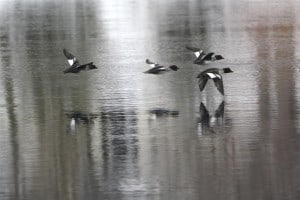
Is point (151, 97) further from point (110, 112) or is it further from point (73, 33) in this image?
point (73, 33)

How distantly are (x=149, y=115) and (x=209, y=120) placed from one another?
846 mm

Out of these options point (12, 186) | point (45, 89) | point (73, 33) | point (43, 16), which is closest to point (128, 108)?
point (45, 89)

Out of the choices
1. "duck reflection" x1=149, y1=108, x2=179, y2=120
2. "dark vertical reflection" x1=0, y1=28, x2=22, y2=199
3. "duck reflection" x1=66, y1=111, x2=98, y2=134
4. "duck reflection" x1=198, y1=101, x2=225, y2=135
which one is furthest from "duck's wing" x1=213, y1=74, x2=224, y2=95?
"dark vertical reflection" x1=0, y1=28, x2=22, y2=199

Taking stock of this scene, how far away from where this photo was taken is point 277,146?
34.7 ft

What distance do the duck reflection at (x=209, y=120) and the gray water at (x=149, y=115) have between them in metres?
0.03

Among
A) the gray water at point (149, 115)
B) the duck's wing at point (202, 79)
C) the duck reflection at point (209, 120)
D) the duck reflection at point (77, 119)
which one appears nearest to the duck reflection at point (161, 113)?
the gray water at point (149, 115)

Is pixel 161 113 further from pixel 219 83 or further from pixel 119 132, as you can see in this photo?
pixel 219 83

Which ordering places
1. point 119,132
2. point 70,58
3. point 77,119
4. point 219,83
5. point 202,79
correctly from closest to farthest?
point 119,132
point 77,119
point 219,83
point 202,79
point 70,58

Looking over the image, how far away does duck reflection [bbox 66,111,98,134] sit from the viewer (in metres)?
12.0

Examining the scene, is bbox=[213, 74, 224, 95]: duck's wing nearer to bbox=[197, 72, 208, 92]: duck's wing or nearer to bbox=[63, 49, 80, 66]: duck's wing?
bbox=[197, 72, 208, 92]: duck's wing

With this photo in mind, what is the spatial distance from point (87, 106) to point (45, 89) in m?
1.89

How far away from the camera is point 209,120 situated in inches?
482

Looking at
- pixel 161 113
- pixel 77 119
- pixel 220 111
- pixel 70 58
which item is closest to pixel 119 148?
pixel 77 119

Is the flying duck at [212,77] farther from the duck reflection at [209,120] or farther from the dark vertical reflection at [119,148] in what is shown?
the dark vertical reflection at [119,148]
